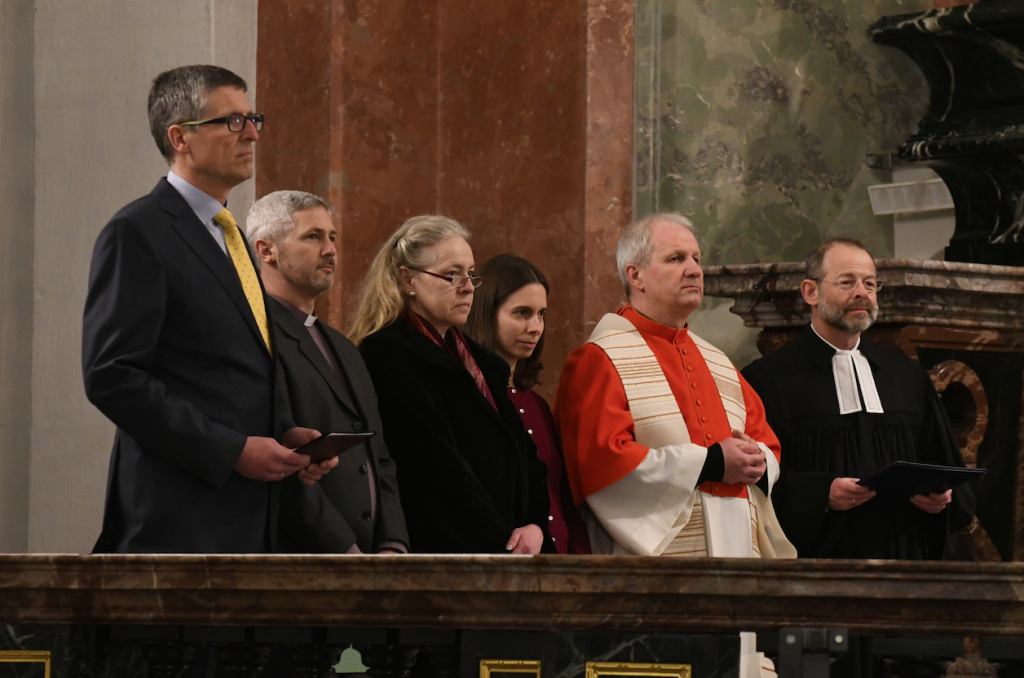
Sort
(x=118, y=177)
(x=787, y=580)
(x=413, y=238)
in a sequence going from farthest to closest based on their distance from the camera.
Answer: (x=118, y=177) < (x=413, y=238) < (x=787, y=580)

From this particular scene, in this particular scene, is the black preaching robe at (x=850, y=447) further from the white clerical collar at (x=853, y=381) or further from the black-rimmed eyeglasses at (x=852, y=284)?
the black-rimmed eyeglasses at (x=852, y=284)

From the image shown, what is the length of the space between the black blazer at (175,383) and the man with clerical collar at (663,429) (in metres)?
1.28

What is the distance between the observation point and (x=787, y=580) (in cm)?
252

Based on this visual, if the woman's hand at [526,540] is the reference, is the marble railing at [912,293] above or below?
above

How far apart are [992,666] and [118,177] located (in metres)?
3.25

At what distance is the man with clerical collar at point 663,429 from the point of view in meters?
4.29

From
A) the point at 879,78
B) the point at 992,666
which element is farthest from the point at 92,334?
the point at 879,78

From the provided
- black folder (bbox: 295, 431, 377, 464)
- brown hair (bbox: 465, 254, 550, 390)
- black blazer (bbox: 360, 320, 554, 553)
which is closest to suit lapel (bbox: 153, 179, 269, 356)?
black folder (bbox: 295, 431, 377, 464)

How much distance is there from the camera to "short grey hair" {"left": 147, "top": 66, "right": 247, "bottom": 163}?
3.48 meters

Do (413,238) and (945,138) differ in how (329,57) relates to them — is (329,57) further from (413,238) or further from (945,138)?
(945,138)

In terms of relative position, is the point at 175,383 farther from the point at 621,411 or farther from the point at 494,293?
the point at 621,411

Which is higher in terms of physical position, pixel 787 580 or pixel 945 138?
pixel 945 138

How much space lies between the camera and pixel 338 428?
12.3 ft

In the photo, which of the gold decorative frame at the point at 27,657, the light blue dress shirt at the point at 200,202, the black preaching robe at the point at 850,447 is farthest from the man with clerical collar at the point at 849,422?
the gold decorative frame at the point at 27,657
